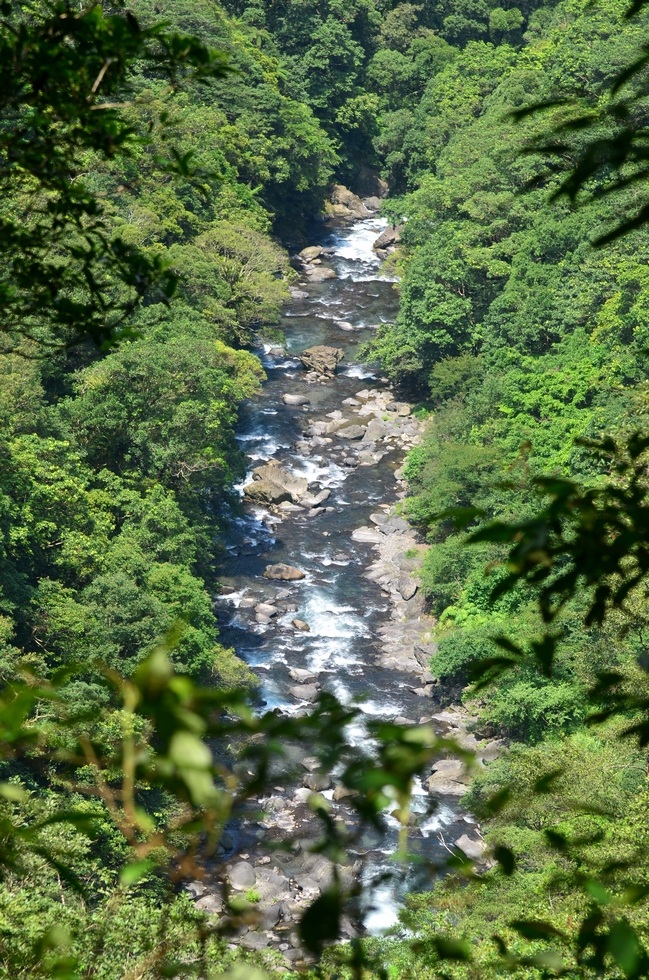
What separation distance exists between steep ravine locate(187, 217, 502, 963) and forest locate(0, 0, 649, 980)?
3.10 feet

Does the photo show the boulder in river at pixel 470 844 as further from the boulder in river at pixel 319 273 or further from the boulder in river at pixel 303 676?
the boulder in river at pixel 319 273

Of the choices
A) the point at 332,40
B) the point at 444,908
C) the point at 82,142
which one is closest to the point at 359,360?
the point at 332,40

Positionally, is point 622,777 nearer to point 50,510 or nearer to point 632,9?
point 50,510

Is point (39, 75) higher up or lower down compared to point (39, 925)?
higher up

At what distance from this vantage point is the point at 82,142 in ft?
12.5

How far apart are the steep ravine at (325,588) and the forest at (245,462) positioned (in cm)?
94

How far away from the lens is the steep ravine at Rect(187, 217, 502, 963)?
17.7 m

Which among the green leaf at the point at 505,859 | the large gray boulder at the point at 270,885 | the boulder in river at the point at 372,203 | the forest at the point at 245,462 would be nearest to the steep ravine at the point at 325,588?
the large gray boulder at the point at 270,885

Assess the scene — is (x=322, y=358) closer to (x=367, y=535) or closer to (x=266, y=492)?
(x=266, y=492)

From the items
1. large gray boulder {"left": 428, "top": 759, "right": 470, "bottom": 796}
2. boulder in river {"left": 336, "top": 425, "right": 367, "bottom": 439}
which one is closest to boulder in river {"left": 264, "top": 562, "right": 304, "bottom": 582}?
large gray boulder {"left": 428, "top": 759, "right": 470, "bottom": 796}

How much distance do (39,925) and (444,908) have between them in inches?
256

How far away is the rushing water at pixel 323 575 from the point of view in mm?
20859

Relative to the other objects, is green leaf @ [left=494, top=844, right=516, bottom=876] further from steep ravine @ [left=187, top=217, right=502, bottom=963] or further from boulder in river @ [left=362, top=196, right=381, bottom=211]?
boulder in river @ [left=362, top=196, right=381, bottom=211]

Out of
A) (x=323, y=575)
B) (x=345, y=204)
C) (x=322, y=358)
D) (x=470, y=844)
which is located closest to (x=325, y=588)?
(x=323, y=575)
